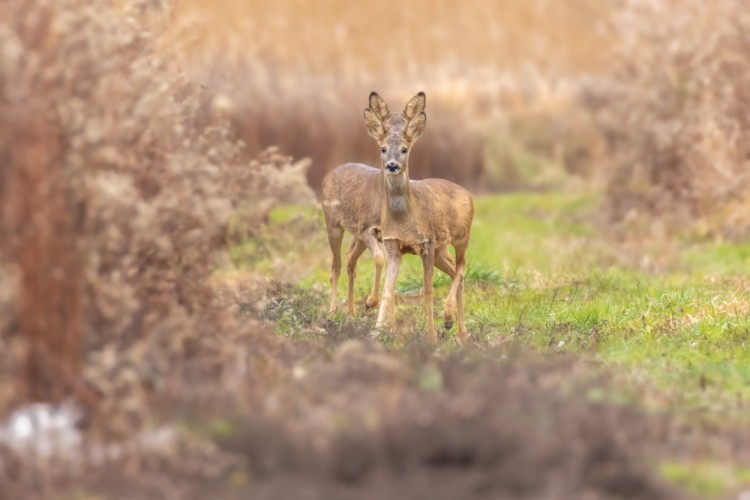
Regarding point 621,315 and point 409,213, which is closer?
point 409,213

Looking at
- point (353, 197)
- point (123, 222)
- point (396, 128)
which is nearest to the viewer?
point (123, 222)

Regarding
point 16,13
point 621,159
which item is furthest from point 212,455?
point 621,159

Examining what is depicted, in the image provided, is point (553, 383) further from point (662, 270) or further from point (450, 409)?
point (662, 270)

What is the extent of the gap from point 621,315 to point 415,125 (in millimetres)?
2435

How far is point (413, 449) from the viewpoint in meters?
6.67

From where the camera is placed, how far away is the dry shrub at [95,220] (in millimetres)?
7316

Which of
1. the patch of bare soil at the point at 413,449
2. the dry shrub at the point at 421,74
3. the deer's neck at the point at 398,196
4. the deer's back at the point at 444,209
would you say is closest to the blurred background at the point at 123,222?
the patch of bare soil at the point at 413,449

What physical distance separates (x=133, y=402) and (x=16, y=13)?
224 centimetres

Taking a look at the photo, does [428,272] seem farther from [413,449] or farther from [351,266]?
[413,449]

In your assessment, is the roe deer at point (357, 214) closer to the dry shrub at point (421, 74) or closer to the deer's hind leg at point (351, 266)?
the deer's hind leg at point (351, 266)

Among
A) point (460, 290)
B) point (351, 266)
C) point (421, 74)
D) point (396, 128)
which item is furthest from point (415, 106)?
point (421, 74)

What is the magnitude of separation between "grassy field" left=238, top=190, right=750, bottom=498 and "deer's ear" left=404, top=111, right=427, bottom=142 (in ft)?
3.70

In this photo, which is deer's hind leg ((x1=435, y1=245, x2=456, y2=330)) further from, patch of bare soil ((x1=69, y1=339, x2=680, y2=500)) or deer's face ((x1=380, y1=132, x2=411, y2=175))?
patch of bare soil ((x1=69, y1=339, x2=680, y2=500))

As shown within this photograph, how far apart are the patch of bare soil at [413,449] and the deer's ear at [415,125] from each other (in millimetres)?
4586
